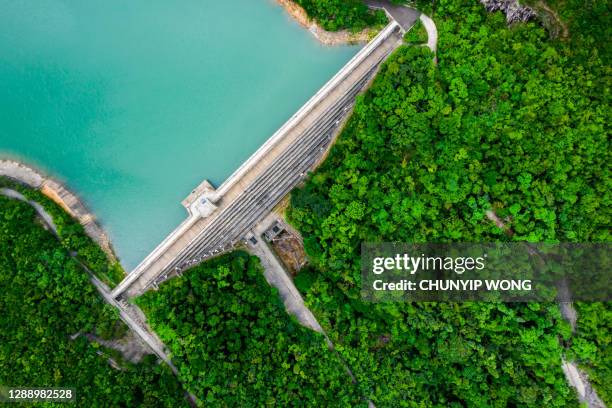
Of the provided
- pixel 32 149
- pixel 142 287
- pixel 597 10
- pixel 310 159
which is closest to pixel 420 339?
pixel 310 159

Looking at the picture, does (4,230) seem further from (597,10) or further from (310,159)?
(597,10)

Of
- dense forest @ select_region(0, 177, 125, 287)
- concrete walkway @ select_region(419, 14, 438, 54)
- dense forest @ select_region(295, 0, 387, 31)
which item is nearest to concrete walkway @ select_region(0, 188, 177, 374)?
dense forest @ select_region(0, 177, 125, 287)

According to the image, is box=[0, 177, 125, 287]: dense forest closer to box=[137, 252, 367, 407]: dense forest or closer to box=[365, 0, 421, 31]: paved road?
box=[137, 252, 367, 407]: dense forest

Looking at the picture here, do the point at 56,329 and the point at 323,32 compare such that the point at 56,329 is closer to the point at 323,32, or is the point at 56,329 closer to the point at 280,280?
the point at 280,280

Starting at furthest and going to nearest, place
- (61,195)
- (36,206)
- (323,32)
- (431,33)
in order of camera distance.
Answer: (323,32) → (61,195) → (36,206) → (431,33)

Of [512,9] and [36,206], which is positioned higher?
[36,206]

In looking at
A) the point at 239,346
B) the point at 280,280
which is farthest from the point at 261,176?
the point at 239,346

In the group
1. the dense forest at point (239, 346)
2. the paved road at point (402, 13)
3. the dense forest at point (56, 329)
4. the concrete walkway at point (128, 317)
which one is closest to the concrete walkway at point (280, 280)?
the dense forest at point (239, 346)
